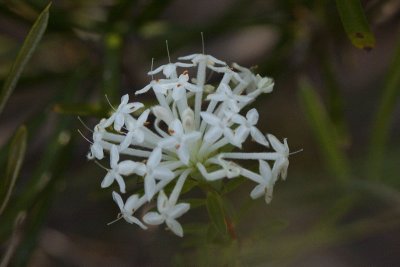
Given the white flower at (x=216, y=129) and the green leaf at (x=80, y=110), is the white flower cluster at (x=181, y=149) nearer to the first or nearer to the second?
the white flower at (x=216, y=129)

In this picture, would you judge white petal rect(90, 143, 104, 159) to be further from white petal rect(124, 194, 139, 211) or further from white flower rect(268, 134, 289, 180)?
white flower rect(268, 134, 289, 180)

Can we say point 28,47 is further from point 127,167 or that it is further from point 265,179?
point 265,179

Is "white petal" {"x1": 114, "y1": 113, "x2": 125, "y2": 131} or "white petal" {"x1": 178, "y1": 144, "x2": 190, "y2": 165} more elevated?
"white petal" {"x1": 114, "y1": 113, "x2": 125, "y2": 131}

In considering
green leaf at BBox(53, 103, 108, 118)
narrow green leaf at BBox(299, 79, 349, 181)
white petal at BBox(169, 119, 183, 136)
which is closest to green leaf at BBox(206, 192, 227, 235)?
white petal at BBox(169, 119, 183, 136)

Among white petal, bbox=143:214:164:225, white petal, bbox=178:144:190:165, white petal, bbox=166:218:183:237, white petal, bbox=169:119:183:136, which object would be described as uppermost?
white petal, bbox=169:119:183:136

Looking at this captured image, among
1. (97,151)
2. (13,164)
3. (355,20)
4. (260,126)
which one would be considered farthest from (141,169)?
(260,126)

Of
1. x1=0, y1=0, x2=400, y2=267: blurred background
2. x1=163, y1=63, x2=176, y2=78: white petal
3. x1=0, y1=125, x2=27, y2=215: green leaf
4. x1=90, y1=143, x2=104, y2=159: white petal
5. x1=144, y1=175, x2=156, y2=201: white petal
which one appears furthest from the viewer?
x1=0, y1=0, x2=400, y2=267: blurred background

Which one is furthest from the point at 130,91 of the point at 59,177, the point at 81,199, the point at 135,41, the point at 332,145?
the point at 332,145
